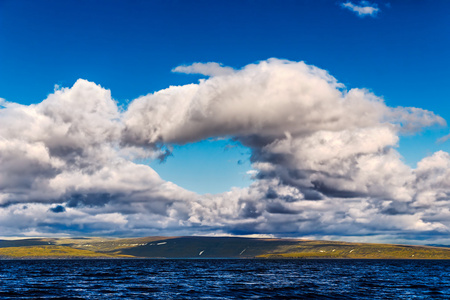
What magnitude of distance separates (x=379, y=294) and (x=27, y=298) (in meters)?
75.4

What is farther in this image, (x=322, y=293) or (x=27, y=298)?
(x=322, y=293)

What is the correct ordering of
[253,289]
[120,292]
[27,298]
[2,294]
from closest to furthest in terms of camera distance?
[27,298] < [2,294] < [120,292] < [253,289]

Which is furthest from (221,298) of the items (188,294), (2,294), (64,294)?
(2,294)

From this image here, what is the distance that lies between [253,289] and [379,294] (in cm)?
2956

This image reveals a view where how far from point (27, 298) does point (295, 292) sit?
57.9m

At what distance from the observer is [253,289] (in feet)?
350

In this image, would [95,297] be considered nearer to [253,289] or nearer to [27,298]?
[27,298]

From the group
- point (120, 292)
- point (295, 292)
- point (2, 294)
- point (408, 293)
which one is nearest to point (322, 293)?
point (295, 292)

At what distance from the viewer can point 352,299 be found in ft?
289

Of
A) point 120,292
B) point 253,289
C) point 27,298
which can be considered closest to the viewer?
point 27,298

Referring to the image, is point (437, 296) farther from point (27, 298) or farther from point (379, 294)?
point (27, 298)

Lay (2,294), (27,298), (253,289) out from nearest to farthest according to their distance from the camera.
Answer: (27,298)
(2,294)
(253,289)

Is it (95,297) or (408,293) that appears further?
(408,293)

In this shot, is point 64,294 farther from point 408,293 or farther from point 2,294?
point 408,293
